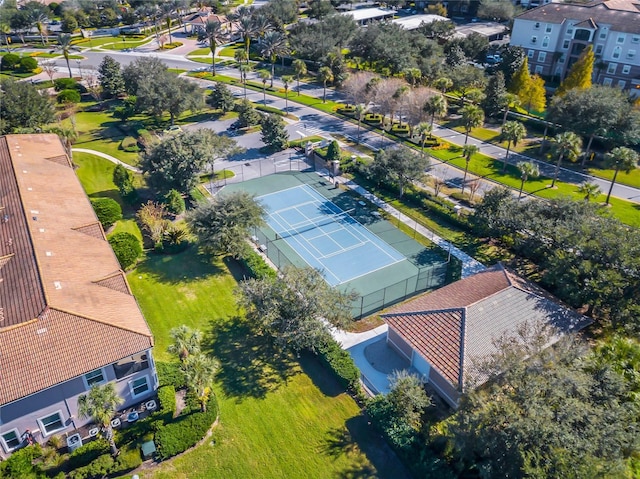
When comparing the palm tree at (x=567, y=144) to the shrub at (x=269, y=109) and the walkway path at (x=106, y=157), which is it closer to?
the shrub at (x=269, y=109)

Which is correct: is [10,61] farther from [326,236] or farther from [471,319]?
[471,319]

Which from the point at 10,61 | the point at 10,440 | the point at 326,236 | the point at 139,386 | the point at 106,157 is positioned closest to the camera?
the point at 10,440

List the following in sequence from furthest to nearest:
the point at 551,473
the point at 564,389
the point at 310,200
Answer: the point at 310,200 < the point at 564,389 < the point at 551,473

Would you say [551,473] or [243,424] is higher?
[551,473]

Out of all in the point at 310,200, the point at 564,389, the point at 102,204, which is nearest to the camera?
the point at 564,389

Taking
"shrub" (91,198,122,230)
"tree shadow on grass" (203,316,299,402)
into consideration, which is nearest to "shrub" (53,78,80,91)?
"shrub" (91,198,122,230)

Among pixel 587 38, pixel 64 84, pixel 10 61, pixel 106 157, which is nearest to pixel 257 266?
pixel 106 157

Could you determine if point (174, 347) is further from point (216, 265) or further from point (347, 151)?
point (347, 151)

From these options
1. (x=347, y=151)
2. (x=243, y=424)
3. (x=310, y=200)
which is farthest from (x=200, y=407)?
(x=347, y=151)
